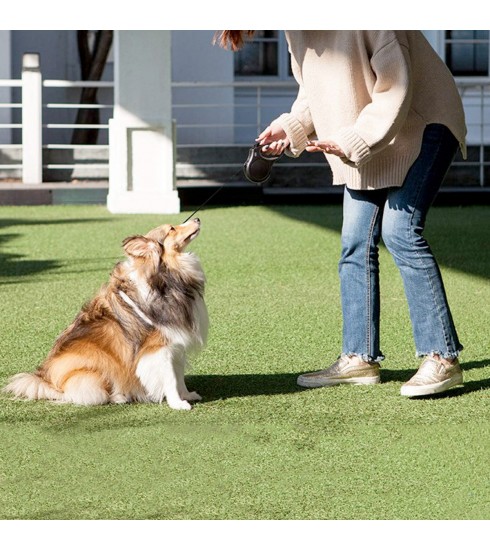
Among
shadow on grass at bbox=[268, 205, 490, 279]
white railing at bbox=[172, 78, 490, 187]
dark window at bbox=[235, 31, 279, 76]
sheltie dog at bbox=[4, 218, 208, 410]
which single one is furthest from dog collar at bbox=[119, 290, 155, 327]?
dark window at bbox=[235, 31, 279, 76]

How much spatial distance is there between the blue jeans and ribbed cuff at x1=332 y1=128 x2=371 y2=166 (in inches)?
11.7

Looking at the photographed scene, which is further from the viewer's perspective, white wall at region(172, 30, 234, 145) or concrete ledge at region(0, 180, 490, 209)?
white wall at region(172, 30, 234, 145)

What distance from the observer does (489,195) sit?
1533 centimetres

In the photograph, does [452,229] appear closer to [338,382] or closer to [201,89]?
[201,89]

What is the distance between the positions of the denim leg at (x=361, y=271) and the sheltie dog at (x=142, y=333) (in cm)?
76

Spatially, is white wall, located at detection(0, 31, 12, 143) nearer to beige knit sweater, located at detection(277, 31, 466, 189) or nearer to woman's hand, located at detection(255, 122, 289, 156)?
woman's hand, located at detection(255, 122, 289, 156)

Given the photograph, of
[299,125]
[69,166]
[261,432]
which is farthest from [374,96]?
[69,166]

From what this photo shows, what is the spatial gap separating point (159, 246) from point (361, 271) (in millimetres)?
1031

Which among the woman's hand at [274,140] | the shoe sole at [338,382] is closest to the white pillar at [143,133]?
the woman's hand at [274,140]

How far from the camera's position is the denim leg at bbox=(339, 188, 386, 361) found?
542 centimetres

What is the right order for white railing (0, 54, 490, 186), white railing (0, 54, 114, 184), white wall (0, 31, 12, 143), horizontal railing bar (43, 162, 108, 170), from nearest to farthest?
white railing (0, 54, 114, 184) < horizontal railing bar (43, 162, 108, 170) < white railing (0, 54, 490, 186) < white wall (0, 31, 12, 143)

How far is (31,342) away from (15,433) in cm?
192

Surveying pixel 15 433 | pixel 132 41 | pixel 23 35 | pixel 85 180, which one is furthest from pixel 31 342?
pixel 23 35

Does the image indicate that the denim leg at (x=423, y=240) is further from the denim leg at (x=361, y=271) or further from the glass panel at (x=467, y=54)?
the glass panel at (x=467, y=54)
